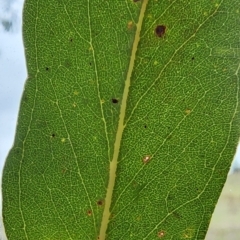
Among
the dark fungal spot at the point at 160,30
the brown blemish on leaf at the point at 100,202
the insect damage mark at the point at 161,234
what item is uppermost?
the dark fungal spot at the point at 160,30

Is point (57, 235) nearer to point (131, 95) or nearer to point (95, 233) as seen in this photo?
point (95, 233)

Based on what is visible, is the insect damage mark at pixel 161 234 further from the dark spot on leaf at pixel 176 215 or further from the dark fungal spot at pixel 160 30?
the dark fungal spot at pixel 160 30

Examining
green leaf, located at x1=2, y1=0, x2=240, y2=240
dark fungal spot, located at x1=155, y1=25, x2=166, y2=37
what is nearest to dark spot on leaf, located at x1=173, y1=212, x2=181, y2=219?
green leaf, located at x1=2, y1=0, x2=240, y2=240

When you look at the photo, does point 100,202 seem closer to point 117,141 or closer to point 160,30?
point 117,141

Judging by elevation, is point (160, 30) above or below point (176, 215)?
above

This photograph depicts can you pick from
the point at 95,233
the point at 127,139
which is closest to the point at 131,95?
the point at 127,139

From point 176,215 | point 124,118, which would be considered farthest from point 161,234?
point 124,118

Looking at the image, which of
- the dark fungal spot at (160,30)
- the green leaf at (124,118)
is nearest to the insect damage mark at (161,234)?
the green leaf at (124,118)

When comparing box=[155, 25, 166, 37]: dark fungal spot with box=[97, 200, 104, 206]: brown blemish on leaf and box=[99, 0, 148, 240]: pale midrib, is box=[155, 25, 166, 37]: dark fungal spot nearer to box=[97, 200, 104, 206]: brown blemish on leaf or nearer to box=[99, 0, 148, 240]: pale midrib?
box=[99, 0, 148, 240]: pale midrib

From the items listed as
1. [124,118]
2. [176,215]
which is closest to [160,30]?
[124,118]

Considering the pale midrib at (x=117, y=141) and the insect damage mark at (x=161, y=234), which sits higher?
the pale midrib at (x=117, y=141)
